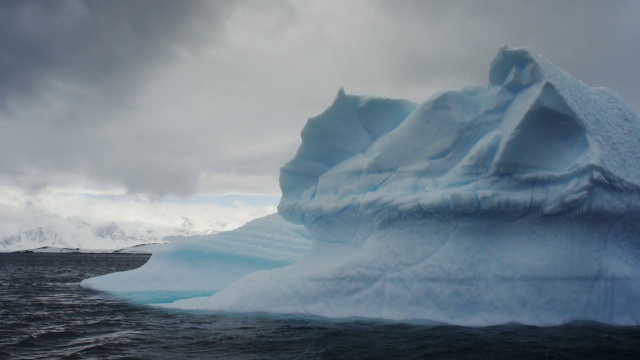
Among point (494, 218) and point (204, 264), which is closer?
point (494, 218)

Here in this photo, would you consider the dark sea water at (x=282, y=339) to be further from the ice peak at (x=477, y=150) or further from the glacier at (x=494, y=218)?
the ice peak at (x=477, y=150)

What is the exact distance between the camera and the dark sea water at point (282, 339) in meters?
7.81

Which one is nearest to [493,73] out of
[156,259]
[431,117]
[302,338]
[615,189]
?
[431,117]

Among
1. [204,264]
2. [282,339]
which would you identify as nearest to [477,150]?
[282,339]

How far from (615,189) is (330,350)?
670cm

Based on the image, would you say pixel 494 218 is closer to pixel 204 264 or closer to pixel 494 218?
pixel 494 218

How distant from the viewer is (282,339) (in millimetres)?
8922

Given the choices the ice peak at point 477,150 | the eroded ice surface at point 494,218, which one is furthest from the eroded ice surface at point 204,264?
the eroded ice surface at point 494,218

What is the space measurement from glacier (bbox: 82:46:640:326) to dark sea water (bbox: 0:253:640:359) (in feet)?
1.65

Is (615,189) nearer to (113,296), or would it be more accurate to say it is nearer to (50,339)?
(50,339)

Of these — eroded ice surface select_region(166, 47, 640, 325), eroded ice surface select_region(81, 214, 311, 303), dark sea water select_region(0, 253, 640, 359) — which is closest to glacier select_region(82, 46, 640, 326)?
eroded ice surface select_region(166, 47, 640, 325)

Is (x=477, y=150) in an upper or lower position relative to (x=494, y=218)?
upper

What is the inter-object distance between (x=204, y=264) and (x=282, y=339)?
30.0 feet

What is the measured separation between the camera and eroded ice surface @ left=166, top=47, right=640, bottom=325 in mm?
9898
